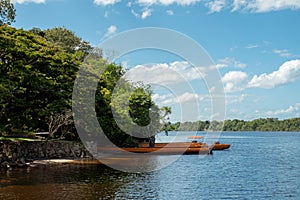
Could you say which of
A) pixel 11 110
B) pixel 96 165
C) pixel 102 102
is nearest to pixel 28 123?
pixel 11 110

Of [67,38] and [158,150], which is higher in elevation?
[67,38]

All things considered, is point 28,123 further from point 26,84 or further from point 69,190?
point 69,190

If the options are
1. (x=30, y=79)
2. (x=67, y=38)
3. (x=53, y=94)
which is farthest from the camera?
(x=67, y=38)

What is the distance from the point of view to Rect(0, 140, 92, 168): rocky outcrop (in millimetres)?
25672

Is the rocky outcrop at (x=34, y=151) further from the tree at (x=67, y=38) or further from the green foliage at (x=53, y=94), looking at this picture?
the tree at (x=67, y=38)

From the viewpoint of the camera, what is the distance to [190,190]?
63.7 ft

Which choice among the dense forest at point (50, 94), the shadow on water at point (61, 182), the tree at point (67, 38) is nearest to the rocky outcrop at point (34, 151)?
the dense forest at point (50, 94)

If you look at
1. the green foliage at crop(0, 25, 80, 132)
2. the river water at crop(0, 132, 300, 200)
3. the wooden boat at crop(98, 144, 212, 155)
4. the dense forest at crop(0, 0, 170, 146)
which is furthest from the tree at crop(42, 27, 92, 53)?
the river water at crop(0, 132, 300, 200)

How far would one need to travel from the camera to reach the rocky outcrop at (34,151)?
2567 centimetres

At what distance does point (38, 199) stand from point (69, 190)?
2275mm

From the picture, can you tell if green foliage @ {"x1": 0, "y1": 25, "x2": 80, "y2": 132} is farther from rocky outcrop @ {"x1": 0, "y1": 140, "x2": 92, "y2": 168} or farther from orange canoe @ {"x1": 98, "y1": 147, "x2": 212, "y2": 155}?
orange canoe @ {"x1": 98, "y1": 147, "x2": 212, "y2": 155}

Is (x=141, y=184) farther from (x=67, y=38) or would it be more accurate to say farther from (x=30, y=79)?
(x=67, y=38)

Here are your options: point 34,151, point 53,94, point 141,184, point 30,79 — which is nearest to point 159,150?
point 34,151

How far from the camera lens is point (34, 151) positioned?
28875mm
